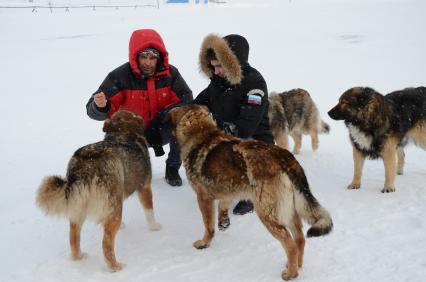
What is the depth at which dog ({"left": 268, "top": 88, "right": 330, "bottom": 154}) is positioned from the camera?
279 inches

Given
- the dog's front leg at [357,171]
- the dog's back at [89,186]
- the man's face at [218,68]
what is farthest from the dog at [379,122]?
the dog's back at [89,186]

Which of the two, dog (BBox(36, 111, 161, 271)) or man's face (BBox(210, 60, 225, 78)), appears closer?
dog (BBox(36, 111, 161, 271))

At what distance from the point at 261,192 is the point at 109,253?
1608 mm

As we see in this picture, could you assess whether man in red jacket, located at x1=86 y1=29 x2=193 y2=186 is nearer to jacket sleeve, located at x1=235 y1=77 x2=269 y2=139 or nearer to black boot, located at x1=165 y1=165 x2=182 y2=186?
black boot, located at x1=165 y1=165 x2=182 y2=186

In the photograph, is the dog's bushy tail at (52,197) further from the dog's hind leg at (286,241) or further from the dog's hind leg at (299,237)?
the dog's hind leg at (299,237)

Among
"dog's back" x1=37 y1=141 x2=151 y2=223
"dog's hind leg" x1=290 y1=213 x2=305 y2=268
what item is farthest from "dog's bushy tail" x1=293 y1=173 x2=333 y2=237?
"dog's back" x1=37 y1=141 x2=151 y2=223

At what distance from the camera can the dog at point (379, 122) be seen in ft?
17.6

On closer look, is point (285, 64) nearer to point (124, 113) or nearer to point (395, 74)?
point (395, 74)

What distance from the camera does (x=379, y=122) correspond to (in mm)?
5375

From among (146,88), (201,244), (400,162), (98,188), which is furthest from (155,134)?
(400,162)

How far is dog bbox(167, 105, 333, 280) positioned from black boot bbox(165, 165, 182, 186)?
1803 millimetres

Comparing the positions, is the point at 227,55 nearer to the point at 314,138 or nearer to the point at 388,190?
the point at 388,190

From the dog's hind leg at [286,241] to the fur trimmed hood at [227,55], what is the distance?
6.39 ft

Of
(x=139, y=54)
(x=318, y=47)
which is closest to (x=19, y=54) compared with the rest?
(x=318, y=47)
